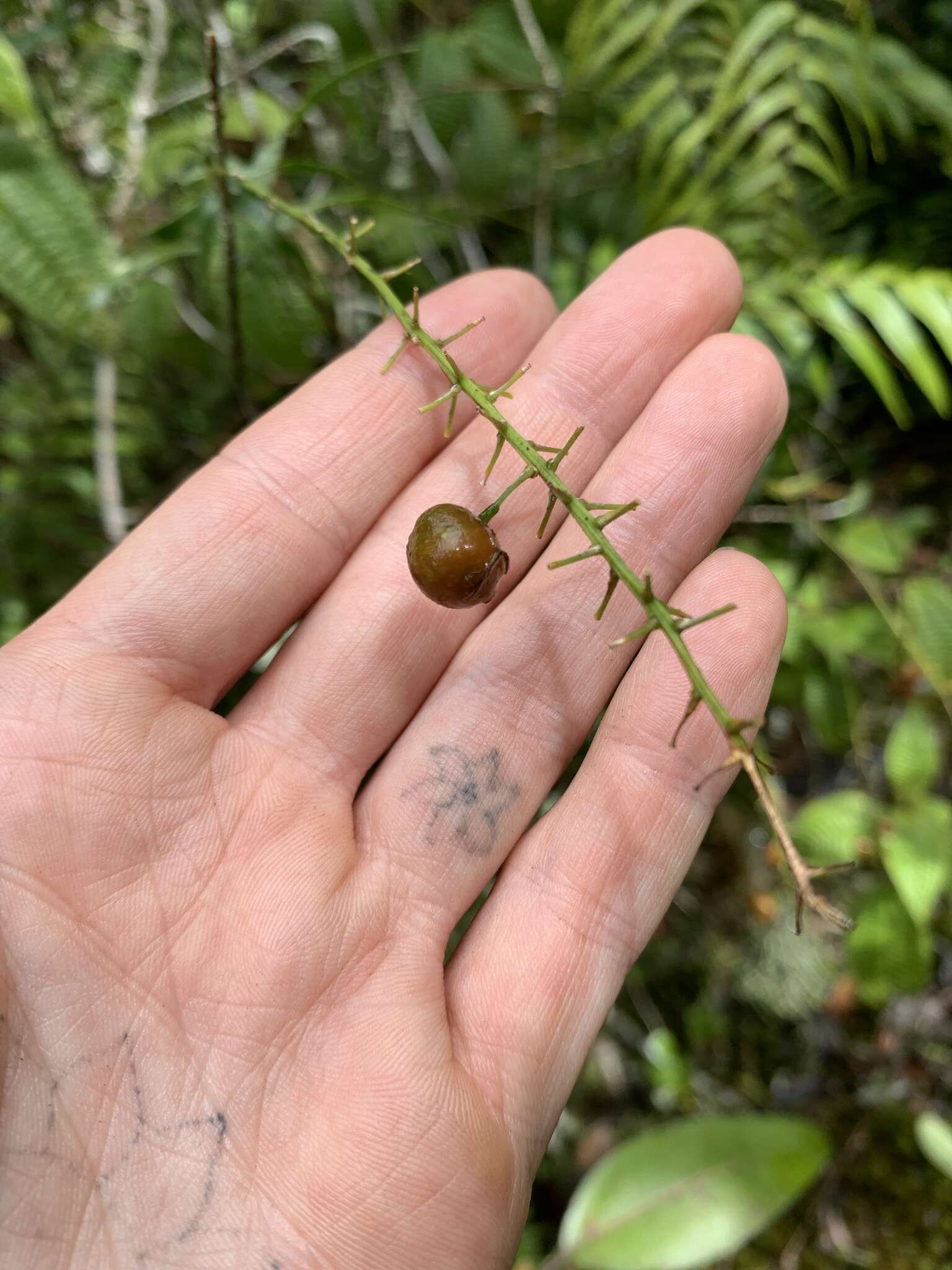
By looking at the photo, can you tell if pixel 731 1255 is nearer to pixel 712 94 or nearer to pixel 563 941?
pixel 563 941

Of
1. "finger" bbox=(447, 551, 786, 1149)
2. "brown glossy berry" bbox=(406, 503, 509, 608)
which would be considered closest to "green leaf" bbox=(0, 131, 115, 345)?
"brown glossy berry" bbox=(406, 503, 509, 608)

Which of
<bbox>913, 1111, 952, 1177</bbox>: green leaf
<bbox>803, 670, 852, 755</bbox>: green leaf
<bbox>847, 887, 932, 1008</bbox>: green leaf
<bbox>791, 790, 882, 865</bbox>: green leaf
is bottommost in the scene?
<bbox>913, 1111, 952, 1177</bbox>: green leaf

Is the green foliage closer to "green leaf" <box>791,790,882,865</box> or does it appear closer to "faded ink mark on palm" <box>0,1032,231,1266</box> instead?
"green leaf" <box>791,790,882,865</box>

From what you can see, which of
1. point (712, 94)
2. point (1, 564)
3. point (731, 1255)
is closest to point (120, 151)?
point (1, 564)

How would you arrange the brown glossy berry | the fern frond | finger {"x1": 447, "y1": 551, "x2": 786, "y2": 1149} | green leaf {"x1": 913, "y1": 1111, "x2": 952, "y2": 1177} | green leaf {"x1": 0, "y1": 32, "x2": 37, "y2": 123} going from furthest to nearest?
green leaf {"x1": 913, "y1": 1111, "x2": 952, "y2": 1177}
the fern frond
finger {"x1": 447, "y1": 551, "x2": 786, "y2": 1149}
the brown glossy berry
green leaf {"x1": 0, "y1": 32, "x2": 37, "y2": 123}

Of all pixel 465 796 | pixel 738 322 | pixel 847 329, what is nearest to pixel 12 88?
pixel 465 796
